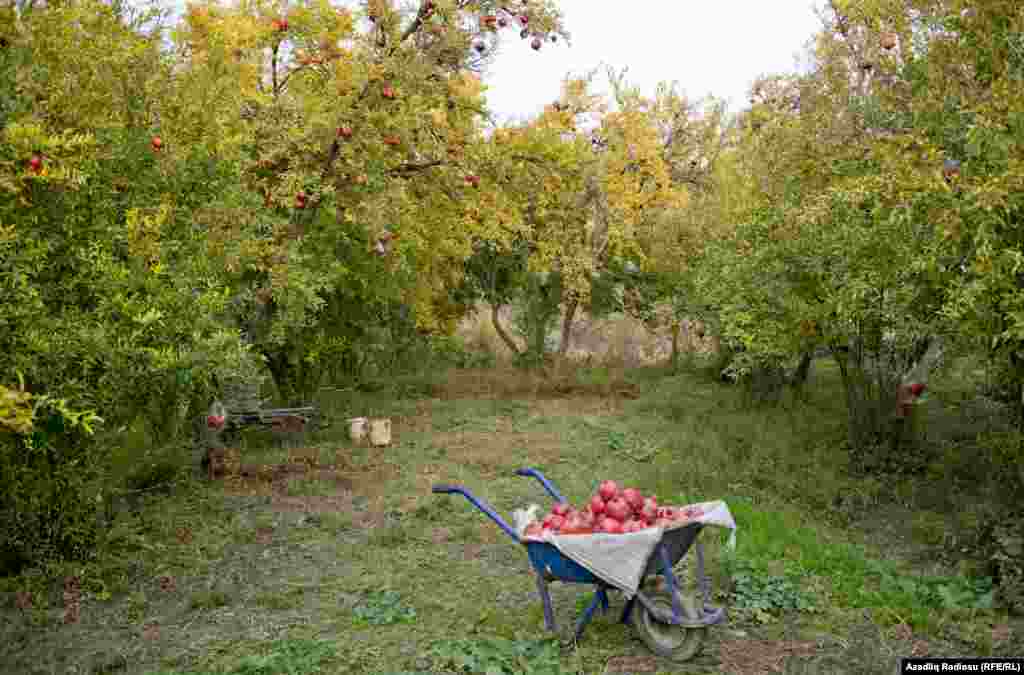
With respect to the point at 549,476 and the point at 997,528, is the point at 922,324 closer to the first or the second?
the point at 997,528

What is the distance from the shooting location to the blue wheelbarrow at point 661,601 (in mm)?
4422

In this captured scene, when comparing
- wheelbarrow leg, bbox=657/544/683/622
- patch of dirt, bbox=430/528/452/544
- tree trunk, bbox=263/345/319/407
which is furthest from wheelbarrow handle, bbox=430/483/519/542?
tree trunk, bbox=263/345/319/407

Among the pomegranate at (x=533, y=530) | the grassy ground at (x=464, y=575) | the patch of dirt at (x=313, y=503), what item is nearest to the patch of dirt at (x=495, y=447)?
the grassy ground at (x=464, y=575)

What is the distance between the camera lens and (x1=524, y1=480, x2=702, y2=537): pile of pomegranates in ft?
15.0

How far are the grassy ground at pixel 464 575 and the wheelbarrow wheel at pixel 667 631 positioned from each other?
0.10 metres

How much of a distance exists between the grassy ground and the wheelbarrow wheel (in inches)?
3.9

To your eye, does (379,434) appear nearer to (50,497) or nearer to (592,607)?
Result: (50,497)

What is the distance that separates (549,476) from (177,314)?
4464 millimetres

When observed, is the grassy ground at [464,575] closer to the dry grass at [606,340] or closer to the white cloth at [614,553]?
the white cloth at [614,553]

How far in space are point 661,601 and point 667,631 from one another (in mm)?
180

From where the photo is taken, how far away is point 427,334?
722 inches

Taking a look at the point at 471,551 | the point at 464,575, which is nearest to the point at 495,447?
the point at 471,551

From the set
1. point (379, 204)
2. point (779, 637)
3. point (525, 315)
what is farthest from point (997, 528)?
point (525, 315)

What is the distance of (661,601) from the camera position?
461cm
